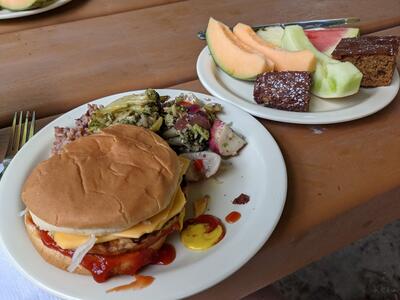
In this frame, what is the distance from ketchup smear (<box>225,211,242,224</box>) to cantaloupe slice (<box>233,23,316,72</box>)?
55 centimetres

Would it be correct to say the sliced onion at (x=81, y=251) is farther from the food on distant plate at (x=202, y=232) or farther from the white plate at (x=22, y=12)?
the white plate at (x=22, y=12)

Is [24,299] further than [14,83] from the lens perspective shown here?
No

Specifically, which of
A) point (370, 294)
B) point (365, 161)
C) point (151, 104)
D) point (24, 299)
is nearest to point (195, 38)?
point (151, 104)

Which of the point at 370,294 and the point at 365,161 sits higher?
the point at 365,161

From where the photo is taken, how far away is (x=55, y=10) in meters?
1.87

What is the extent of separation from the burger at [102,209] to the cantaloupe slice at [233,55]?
514mm

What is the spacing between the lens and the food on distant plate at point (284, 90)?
1.24m

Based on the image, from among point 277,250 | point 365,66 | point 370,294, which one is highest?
point 365,66

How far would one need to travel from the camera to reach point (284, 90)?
1.25 m

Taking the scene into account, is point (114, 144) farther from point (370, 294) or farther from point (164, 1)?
point (370, 294)

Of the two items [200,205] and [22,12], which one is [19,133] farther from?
[22,12]

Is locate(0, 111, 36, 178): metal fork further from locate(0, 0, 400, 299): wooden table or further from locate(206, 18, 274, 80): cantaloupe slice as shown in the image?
locate(206, 18, 274, 80): cantaloupe slice

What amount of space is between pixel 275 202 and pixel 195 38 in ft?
2.81

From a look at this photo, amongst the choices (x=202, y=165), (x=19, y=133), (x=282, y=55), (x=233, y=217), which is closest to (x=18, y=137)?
(x=19, y=133)
